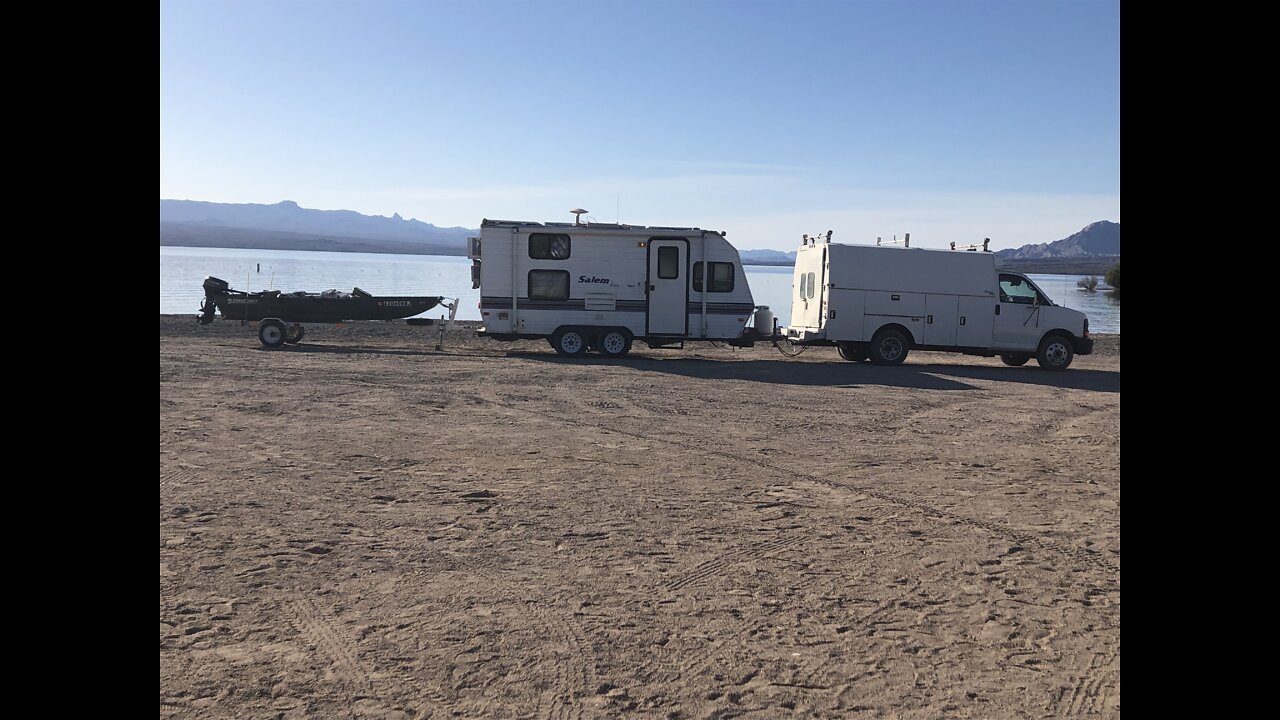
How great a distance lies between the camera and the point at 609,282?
19.8 metres

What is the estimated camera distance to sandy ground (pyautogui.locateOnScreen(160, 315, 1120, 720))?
4.31m

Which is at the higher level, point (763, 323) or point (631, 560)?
point (763, 323)

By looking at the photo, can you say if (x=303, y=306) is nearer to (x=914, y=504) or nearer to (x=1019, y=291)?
(x=1019, y=291)

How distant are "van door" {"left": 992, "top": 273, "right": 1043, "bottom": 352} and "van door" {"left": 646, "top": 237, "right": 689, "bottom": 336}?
6484 mm

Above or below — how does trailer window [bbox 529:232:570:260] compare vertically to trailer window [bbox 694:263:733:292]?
above

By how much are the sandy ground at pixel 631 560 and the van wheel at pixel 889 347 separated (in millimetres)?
6355

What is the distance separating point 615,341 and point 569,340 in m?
0.99

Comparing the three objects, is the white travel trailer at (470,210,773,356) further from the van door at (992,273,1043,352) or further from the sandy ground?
the sandy ground

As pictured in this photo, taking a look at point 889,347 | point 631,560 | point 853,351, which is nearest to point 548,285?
point 853,351

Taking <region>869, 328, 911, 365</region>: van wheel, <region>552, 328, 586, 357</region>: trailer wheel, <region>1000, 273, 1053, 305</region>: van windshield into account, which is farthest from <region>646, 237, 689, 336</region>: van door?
<region>1000, 273, 1053, 305</region>: van windshield

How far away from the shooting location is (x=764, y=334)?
20172 millimetres
